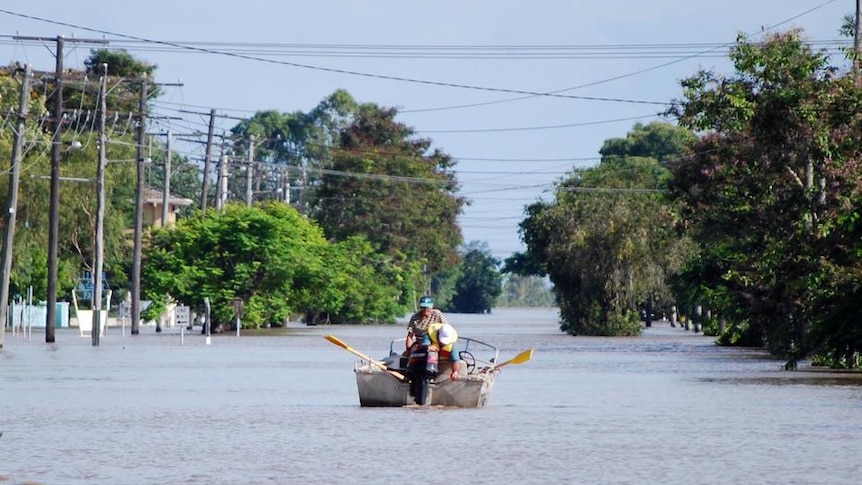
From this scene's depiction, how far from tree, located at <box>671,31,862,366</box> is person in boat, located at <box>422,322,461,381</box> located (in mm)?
12399

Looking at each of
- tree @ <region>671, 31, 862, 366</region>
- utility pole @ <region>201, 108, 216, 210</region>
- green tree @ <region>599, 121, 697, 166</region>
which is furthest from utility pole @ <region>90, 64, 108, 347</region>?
green tree @ <region>599, 121, 697, 166</region>

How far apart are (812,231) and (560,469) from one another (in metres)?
27.0

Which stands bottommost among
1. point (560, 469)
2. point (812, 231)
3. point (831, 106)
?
point (560, 469)

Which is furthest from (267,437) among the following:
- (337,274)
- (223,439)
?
(337,274)

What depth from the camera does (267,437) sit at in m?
25.5

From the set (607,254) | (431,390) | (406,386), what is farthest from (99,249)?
(431,390)

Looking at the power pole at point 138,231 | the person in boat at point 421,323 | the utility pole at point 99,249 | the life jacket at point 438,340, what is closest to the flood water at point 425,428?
the life jacket at point 438,340

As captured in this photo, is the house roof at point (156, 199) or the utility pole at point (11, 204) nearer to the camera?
the utility pole at point (11, 204)

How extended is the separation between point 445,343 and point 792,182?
20794 millimetres

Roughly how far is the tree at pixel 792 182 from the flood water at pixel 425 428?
170cm

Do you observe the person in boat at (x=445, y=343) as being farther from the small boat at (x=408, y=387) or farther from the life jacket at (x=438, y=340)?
the small boat at (x=408, y=387)

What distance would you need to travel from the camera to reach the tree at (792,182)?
144 ft

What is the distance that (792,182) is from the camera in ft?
165

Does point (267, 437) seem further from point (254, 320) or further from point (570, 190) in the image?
A: point (570, 190)
